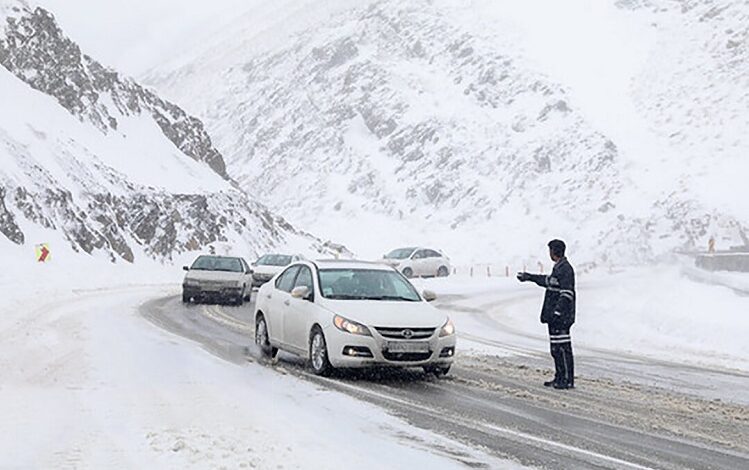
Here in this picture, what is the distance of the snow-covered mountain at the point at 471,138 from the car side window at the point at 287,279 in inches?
2122

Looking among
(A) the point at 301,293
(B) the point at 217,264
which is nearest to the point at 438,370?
(A) the point at 301,293

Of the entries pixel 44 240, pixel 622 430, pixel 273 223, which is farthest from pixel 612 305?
pixel 273 223

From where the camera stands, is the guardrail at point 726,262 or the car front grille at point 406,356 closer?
the car front grille at point 406,356

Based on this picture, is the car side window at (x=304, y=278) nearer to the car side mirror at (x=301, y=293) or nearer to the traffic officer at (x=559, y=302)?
the car side mirror at (x=301, y=293)

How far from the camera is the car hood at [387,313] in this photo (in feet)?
34.3

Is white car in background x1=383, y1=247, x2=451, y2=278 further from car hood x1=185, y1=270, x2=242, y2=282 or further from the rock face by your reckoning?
the rock face

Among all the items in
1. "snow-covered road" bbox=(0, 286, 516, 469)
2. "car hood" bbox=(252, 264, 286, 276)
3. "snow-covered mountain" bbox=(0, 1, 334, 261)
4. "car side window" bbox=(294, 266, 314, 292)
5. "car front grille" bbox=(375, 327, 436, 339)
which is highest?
"snow-covered mountain" bbox=(0, 1, 334, 261)

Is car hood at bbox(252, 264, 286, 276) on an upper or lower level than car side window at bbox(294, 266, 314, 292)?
lower

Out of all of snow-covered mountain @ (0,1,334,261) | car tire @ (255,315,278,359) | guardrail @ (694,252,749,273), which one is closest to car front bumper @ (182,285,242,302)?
car tire @ (255,315,278,359)

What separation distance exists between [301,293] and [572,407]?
12.7 feet

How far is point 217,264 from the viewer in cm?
2600

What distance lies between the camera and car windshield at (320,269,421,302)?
1140cm

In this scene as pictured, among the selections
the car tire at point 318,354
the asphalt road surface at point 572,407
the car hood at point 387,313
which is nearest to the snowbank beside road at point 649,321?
the asphalt road surface at point 572,407

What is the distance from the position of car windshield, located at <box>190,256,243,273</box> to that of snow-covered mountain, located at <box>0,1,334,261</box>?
1656cm
